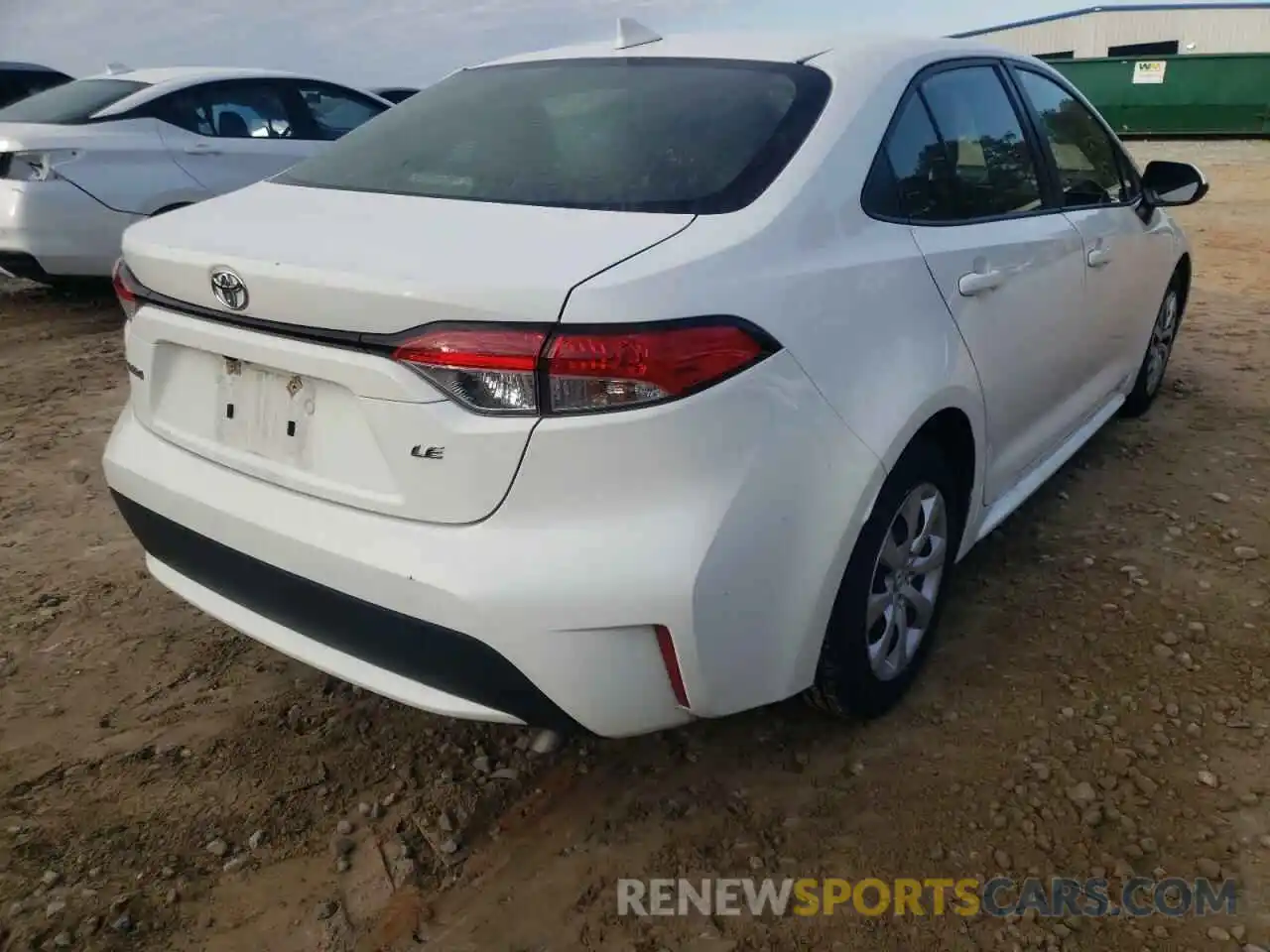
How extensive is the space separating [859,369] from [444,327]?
0.82 meters

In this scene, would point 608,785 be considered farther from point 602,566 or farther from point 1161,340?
point 1161,340

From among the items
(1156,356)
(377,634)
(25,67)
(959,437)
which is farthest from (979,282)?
(25,67)

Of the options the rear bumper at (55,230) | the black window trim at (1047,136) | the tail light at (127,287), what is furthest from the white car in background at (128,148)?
the black window trim at (1047,136)

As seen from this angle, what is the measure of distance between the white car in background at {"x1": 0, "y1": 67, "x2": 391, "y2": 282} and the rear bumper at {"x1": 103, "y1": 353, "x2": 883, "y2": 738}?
4719mm

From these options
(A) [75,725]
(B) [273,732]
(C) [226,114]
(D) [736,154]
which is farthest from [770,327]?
(C) [226,114]

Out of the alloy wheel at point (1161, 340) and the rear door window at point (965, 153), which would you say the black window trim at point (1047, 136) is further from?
the alloy wheel at point (1161, 340)

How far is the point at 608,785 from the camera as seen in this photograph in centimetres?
228

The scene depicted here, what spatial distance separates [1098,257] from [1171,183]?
87 centimetres

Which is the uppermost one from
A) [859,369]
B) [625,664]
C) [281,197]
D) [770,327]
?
[281,197]

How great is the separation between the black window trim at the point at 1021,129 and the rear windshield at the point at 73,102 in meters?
5.44

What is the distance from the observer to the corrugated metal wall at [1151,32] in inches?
1182

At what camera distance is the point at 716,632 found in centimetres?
176

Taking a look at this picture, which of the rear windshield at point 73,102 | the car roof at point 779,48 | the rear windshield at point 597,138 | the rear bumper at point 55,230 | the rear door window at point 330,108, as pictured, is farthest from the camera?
the rear door window at point 330,108

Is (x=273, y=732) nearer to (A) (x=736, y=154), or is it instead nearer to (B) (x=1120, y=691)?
(A) (x=736, y=154)
